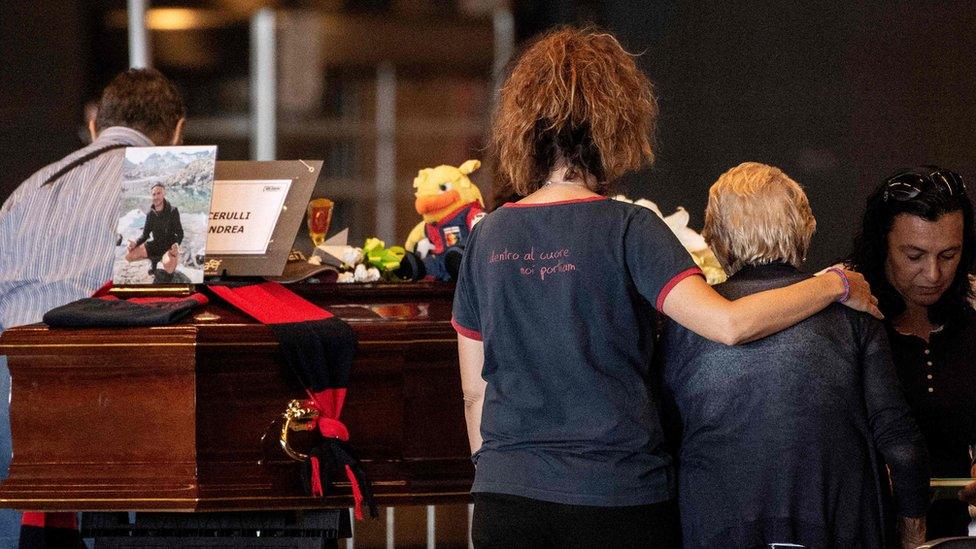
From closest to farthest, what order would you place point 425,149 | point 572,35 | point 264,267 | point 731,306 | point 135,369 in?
point 731,306 → point 572,35 → point 135,369 → point 264,267 → point 425,149

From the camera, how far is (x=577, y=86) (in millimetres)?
1831

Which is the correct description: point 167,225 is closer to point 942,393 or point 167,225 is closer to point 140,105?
point 140,105

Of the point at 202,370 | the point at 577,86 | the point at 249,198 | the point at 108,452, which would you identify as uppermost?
the point at 577,86

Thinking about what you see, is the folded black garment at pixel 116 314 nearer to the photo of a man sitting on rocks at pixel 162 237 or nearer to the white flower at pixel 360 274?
the photo of a man sitting on rocks at pixel 162 237

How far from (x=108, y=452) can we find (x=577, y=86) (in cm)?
111

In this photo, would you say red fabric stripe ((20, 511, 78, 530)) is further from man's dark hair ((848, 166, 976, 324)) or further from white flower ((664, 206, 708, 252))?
man's dark hair ((848, 166, 976, 324))

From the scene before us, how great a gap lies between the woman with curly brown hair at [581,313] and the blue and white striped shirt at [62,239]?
4.31ft

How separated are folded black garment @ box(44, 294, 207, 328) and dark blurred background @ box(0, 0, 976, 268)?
1.40 meters

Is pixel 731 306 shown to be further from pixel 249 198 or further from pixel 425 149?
pixel 425 149

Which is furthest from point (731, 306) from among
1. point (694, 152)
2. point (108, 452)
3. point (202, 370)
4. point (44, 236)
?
point (694, 152)

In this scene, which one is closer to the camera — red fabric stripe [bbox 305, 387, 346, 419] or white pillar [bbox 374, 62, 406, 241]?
red fabric stripe [bbox 305, 387, 346, 419]

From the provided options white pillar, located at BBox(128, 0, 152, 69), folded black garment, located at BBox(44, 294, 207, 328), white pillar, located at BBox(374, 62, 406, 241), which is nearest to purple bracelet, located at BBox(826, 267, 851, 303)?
folded black garment, located at BBox(44, 294, 207, 328)

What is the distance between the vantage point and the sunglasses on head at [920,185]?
7.18 feet

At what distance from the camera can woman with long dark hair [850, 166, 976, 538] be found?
7.14 ft
